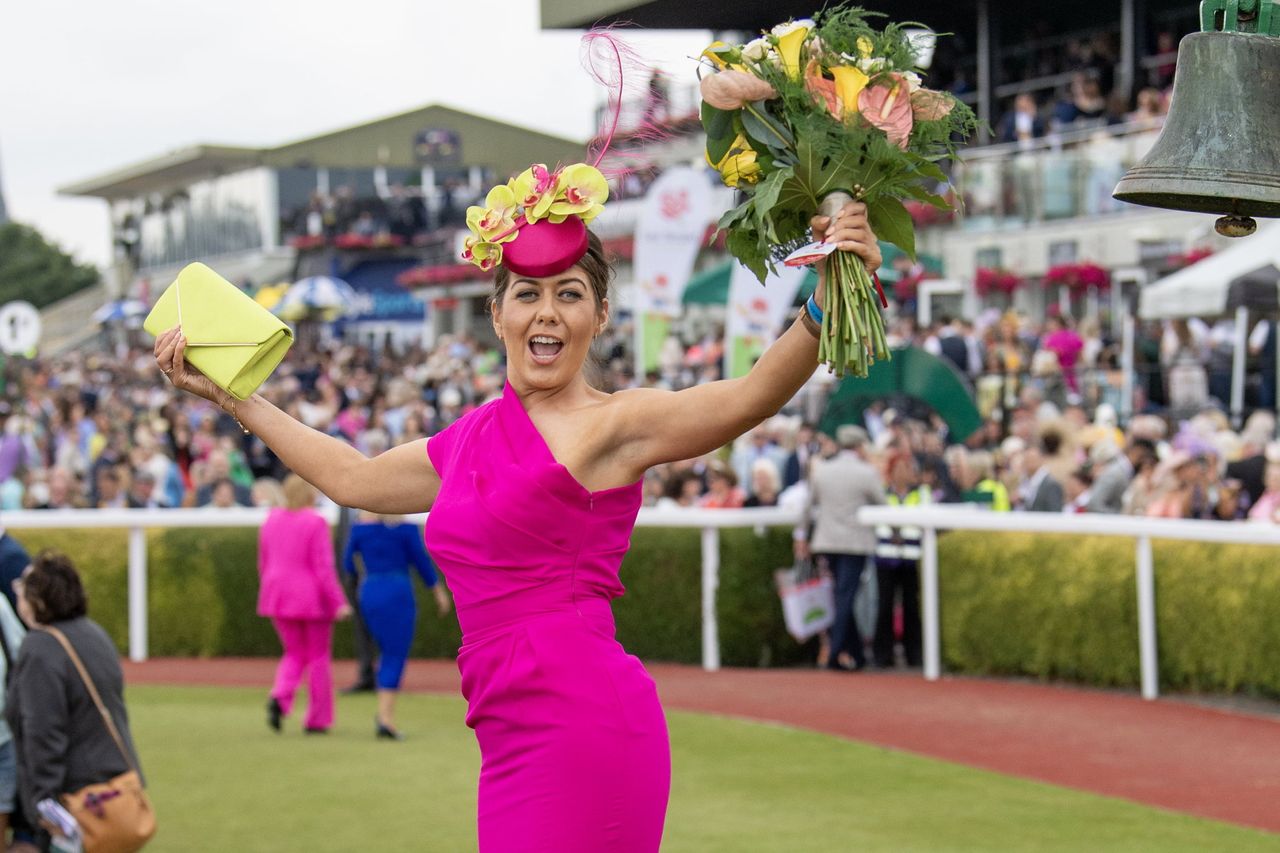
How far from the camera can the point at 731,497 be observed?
1404 centimetres

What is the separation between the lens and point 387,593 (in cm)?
1065

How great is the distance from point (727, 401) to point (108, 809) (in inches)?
133

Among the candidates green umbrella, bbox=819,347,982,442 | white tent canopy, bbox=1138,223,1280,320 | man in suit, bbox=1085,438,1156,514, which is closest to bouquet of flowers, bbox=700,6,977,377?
man in suit, bbox=1085,438,1156,514

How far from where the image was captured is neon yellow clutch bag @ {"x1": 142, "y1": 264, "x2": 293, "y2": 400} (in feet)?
13.4

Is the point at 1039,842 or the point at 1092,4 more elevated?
the point at 1092,4

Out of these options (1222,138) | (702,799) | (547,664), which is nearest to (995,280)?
(702,799)

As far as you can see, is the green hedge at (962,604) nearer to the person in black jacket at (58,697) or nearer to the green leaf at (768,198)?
the person in black jacket at (58,697)

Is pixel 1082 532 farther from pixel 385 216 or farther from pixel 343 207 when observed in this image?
pixel 343 207

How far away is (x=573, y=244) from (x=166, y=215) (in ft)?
215

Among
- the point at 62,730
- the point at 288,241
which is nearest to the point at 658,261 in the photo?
the point at 62,730

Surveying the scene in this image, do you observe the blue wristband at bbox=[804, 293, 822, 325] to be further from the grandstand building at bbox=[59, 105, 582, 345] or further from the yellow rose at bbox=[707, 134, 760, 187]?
the grandstand building at bbox=[59, 105, 582, 345]

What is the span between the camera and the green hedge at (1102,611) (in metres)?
10.7

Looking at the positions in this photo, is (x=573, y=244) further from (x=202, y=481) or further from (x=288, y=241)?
(x=288, y=241)

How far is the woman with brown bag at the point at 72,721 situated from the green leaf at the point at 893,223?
353 cm
